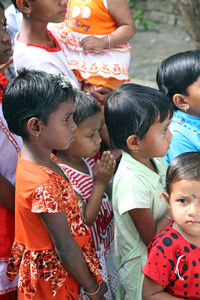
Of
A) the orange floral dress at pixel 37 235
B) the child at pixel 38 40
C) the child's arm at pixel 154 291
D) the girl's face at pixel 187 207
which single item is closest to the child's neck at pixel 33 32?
the child at pixel 38 40

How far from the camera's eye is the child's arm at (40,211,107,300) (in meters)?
1.79

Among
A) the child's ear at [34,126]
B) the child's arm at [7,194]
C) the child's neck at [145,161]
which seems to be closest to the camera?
the child's ear at [34,126]

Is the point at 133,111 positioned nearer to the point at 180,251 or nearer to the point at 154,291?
the point at 180,251

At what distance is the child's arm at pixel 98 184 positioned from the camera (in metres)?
2.33

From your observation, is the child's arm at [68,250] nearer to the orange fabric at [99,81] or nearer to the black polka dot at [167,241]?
the black polka dot at [167,241]

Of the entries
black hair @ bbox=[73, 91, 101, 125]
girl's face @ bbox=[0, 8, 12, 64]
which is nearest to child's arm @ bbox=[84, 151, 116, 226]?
black hair @ bbox=[73, 91, 101, 125]

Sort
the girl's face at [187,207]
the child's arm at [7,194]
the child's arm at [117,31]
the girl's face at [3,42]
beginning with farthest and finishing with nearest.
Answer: the child's arm at [117,31] → the girl's face at [3,42] → the child's arm at [7,194] → the girl's face at [187,207]

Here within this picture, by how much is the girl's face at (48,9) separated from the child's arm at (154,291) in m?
1.66

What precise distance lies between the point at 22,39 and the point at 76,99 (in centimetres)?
61

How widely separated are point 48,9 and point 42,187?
4.19ft

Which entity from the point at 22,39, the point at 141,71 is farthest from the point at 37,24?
the point at 141,71

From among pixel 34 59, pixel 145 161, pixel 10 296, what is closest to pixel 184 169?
pixel 145 161

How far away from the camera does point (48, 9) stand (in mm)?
2527

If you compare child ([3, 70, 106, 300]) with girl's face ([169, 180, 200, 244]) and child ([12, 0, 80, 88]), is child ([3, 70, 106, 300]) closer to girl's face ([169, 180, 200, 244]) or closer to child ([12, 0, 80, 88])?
girl's face ([169, 180, 200, 244])
